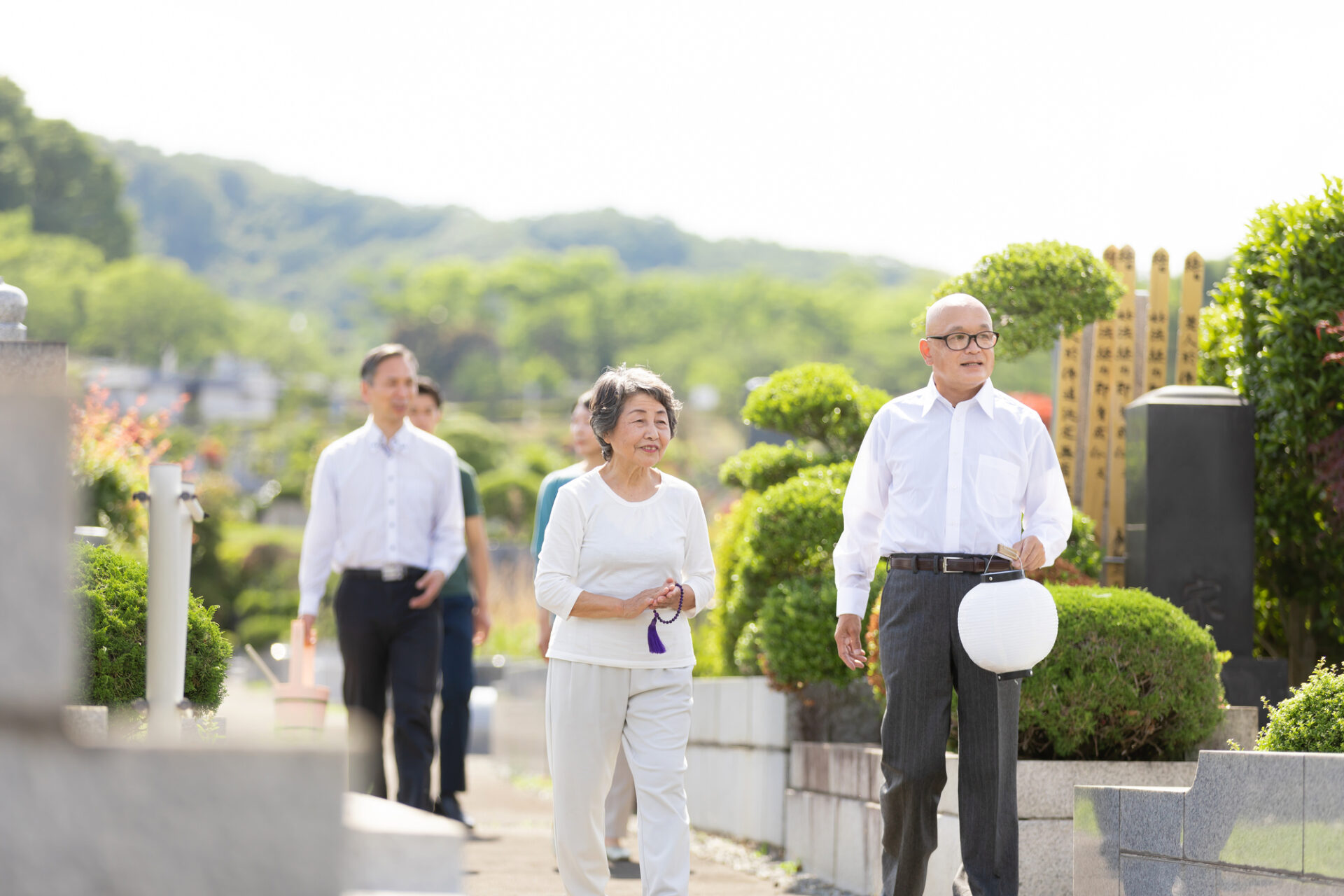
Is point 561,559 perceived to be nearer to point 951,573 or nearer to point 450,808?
point 951,573

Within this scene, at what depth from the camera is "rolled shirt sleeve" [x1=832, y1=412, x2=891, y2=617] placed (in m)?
4.74

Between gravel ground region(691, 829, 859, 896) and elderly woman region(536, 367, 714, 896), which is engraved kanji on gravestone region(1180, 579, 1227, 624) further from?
elderly woman region(536, 367, 714, 896)

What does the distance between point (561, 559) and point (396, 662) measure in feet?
7.39

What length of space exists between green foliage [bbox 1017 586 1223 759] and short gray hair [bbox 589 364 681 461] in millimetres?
1704

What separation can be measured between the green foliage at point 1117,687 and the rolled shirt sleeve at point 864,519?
2.93 feet

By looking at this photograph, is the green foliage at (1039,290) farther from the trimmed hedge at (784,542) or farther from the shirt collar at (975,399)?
the shirt collar at (975,399)

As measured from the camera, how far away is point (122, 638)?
4328 millimetres

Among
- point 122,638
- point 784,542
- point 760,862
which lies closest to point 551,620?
point 784,542

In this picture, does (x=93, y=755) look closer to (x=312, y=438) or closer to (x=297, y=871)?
(x=297, y=871)

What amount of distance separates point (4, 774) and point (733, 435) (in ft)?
307

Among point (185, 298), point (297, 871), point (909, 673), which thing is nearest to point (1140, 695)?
point (909, 673)

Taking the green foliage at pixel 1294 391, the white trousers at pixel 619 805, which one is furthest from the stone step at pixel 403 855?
the green foliage at pixel 1294 391

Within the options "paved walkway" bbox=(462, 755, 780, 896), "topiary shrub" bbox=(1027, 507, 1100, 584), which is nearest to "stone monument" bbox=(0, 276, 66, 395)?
"paved walkway" bbox=(462, 755, 780, 896)

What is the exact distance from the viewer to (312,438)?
223 feet
